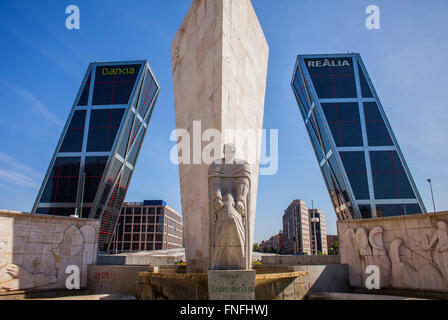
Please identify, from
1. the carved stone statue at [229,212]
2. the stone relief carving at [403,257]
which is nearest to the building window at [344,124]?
the stone relief carving at [403,257]

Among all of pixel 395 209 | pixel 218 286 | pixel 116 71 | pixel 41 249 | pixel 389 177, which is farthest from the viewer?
pixel 116 71

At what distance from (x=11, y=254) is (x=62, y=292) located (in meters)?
2.15

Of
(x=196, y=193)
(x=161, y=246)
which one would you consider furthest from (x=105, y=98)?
(x=161, y=246)

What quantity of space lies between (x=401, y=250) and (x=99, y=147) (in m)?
36.5

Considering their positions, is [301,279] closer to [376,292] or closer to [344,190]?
[376,292]

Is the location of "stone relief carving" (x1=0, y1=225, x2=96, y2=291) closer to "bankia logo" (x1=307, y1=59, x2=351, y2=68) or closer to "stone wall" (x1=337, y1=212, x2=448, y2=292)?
"stone wall" (x1=337, y1=212, x2=448, y2=292)

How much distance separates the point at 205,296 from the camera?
21.0 ft

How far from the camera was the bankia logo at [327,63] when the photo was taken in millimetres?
41406

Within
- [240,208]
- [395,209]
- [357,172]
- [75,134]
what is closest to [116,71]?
[75,134]

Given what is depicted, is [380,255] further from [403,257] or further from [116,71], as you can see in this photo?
[116,71]

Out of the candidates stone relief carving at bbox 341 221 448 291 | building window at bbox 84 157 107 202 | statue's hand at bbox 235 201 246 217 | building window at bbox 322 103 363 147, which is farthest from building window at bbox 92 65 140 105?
statue's hand at bbox 235 201 246 217

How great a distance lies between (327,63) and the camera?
41.7 meters

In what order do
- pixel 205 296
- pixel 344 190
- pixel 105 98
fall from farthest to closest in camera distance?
pixel 105 98 → pixel 344 190 → pixel 205 296

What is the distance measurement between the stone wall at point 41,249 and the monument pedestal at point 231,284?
7.61 m
